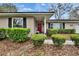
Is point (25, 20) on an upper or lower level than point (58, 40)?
upper

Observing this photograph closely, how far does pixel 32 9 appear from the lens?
11055mm

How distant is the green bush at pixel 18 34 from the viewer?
9.63 meters

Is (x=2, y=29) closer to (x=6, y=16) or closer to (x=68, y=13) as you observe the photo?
(x=6, y=16)

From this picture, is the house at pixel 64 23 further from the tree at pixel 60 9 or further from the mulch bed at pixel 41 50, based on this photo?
the mulch bed at pixel 41 50

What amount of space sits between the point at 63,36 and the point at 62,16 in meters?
2.94

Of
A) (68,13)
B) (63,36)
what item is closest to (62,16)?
(68,13)

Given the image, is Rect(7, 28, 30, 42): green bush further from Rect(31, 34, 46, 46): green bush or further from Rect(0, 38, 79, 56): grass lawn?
Rect(31, 34, 46, 46): green bush

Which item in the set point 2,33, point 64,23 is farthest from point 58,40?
point 64,23

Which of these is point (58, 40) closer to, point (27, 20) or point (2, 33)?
point (27, 20)

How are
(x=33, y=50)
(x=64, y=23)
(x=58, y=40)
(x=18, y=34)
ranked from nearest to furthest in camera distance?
(x=33, y=50) → (x=58, y=40) → (x=18, y=34) → (x=64, y=23)

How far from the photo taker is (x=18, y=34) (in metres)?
9.80

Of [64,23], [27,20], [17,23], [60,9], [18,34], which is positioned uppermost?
[60,9]

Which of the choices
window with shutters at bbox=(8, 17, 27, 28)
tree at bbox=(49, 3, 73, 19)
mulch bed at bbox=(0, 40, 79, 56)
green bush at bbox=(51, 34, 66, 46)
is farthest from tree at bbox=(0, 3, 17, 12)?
green bush at bbox=(51, 34, 66, 46)

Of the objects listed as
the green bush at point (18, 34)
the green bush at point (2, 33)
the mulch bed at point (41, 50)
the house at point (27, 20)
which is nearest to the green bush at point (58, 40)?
the mulch bed at point (41, 50)
